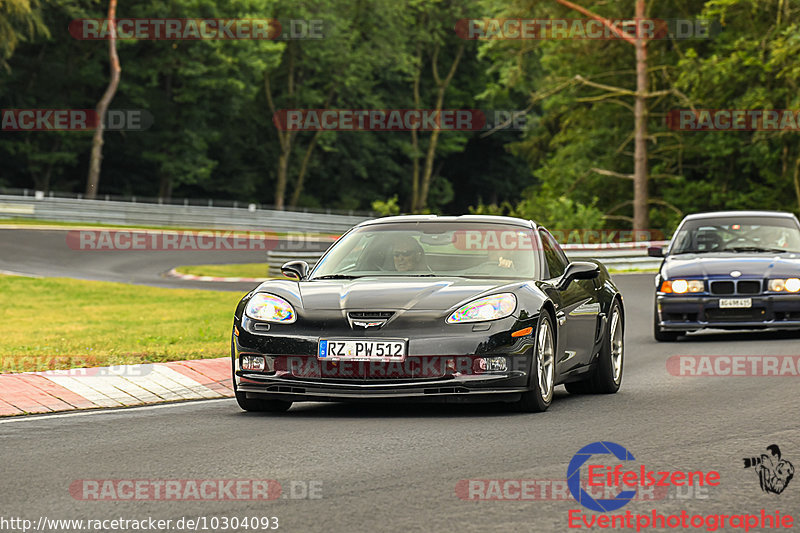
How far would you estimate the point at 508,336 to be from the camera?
898cm

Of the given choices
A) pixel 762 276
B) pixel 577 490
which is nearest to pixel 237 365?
pixel 577 490

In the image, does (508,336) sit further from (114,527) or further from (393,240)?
(114,527)

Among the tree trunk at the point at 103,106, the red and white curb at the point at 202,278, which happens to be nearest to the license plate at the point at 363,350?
the red and white curb at the point at 202,278

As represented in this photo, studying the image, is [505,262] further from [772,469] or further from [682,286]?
[682,286]

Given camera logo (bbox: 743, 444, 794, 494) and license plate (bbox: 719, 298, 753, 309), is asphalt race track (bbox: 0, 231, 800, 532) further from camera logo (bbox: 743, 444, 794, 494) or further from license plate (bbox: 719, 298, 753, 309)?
license plate (bbox: 719, 298, 753, 309)

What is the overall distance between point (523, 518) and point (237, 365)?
397 cm

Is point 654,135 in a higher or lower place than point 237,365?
higher

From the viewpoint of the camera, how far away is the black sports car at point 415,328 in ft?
29.0
